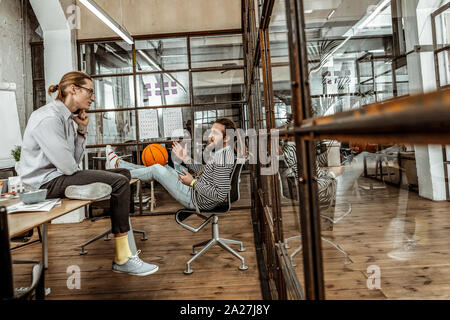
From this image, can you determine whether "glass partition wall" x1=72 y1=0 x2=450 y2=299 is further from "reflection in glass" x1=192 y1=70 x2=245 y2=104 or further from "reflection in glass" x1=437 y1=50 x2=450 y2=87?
"reflection in glass" x1=192 y1=70 x2=245 y2=104

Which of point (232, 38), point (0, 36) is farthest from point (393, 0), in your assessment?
point (0, 36)

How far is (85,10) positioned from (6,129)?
2238 mm

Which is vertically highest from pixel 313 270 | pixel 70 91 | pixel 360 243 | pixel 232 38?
pixel 232 38

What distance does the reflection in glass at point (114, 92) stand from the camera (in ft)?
15.4

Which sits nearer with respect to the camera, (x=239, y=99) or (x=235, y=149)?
(x=235, y=149)

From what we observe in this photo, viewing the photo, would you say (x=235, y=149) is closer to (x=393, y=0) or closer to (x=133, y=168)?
(x=133, y=168)

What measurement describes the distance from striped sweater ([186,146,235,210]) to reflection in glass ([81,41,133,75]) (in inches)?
120

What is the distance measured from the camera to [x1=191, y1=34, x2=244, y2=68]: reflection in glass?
473 cm

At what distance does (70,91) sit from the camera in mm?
2221

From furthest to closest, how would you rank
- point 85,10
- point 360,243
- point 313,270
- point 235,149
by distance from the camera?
point 85,10 < point 235,149 < point 360,243 < point 313,270

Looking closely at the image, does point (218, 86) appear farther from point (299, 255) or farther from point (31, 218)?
point (299, 255)

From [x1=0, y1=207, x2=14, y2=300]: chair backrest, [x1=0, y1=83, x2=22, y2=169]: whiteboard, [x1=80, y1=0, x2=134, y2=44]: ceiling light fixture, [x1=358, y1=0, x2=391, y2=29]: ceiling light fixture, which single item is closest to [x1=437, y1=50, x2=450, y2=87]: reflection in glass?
[x1=358, y1=0, x2=391, y2=29]: ceiling light fixture

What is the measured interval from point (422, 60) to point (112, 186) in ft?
6.90

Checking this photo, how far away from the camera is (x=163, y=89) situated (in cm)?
473
